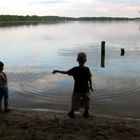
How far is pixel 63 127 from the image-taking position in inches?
346

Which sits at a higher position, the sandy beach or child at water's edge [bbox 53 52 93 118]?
child at water's edge [bbox 53 52 93 118]

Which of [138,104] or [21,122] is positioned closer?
[21,122]

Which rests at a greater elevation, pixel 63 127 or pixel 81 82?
pixel 81 82

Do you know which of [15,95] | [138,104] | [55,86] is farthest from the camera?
[55,86]

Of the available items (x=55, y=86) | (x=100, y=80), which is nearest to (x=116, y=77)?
(x=100, y=80)

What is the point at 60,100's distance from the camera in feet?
46.8

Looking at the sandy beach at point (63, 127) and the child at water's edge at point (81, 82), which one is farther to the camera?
the child at water's edge at point (81, 82)

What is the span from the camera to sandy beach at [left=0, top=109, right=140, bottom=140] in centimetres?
816

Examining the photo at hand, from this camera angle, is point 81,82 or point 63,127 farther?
point 81,82

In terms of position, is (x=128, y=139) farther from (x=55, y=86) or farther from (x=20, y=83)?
(x=20, y=83)

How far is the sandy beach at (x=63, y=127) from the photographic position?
816 cm

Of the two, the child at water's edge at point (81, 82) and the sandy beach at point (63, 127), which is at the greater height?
the child at water's edge at point (81, 82)

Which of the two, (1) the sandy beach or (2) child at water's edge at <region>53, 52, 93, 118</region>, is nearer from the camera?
(1) the sandy beach

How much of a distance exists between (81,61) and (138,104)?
5014mm
